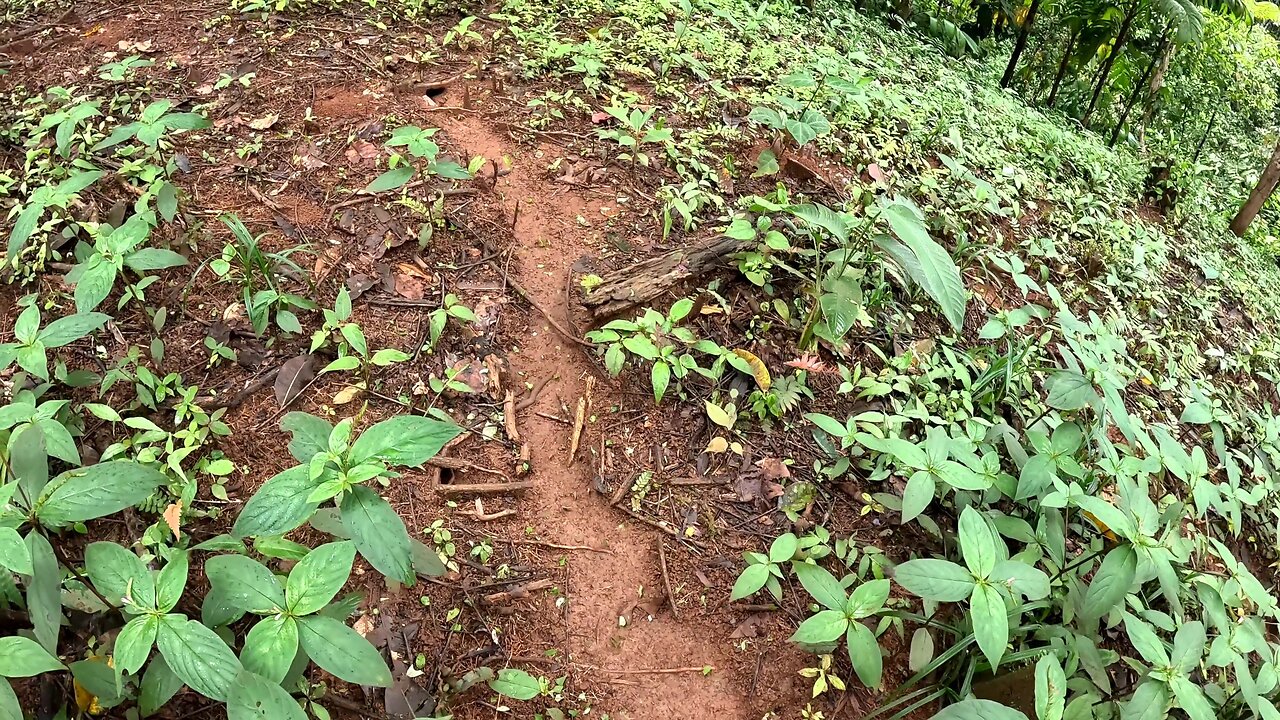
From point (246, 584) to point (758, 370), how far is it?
2068mm

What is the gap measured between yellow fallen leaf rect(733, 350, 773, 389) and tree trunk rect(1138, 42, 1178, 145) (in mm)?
8672

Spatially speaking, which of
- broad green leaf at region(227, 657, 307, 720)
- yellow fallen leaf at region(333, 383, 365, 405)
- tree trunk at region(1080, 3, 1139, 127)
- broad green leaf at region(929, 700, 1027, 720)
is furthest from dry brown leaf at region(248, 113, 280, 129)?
tree trunk at region(1080, 3, 1139, 127)

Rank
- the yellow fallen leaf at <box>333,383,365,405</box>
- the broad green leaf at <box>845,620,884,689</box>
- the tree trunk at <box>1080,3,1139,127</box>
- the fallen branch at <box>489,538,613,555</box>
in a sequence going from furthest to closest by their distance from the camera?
1. the tree trunk at <box>1080,3,1139,127</box>
2. the yellow fallen leaf at <box>333,383,365,405</box>
3. the fallen branch at <box>489,538,613,555</box>
4. the broad green leaf at <box>845,620,884,689</box>

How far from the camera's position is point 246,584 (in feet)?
6.07

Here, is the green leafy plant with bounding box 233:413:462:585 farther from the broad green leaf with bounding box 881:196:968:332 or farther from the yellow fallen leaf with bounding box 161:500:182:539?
the broad green leaf with bounding box 881:196:968:332

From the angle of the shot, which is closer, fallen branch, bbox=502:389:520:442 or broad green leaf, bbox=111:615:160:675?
broad green leaf, bbox=111:615:160:675

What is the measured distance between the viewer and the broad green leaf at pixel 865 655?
7.20ft

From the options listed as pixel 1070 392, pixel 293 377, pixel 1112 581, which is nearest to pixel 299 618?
pixel 293 377

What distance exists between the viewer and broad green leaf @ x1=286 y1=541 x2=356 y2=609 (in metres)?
1.79

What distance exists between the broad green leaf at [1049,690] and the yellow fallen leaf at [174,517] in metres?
2.74

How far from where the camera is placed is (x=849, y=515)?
276 centimetres

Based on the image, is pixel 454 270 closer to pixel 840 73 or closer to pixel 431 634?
pixel 431 634

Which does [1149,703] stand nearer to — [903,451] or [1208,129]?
[903,451]

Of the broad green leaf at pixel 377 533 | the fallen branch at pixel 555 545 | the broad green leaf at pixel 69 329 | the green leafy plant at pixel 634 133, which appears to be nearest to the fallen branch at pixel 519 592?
the fallen branch at pixel 555 545
